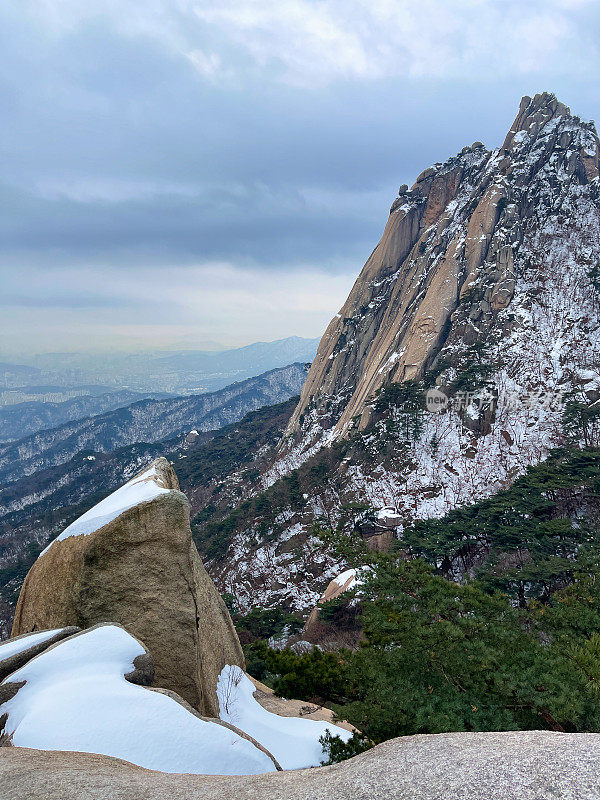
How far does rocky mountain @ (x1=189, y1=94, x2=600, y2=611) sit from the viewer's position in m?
40.6

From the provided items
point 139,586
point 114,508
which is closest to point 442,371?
point 114,508

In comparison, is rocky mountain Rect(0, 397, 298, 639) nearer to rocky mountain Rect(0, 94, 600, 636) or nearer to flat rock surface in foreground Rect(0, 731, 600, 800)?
rocky mountain Rect(0, 94, 600, 636)

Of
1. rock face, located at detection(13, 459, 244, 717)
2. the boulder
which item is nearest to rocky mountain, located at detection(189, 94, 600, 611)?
the boulder

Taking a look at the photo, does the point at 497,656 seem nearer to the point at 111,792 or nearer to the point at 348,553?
the point at 348,553

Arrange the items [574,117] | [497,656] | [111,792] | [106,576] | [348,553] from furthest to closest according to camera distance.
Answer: [574,117] → [348,553] → [106,576] → [497,656] → [111,792]

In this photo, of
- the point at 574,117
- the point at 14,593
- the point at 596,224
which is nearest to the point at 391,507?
the point at 14,593

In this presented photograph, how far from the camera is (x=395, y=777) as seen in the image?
358cm

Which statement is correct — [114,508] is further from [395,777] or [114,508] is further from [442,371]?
[442,371]

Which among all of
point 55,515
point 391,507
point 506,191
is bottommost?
point 55,515

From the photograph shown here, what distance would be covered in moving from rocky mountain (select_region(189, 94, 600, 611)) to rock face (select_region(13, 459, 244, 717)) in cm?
2666

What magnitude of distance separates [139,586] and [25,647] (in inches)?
92.9

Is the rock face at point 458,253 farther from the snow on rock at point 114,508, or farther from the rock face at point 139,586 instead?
the rock face at point 139,586

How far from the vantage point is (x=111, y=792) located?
387 cm

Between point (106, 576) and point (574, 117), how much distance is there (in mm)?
92050
